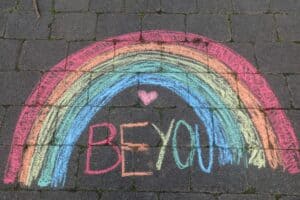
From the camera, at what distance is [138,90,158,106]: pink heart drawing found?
3.84 metres

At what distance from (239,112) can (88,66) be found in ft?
4.53

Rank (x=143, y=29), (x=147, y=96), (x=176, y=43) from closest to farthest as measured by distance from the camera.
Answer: (x=147, y=96), (x=176, y=43), (x=143, y=29)

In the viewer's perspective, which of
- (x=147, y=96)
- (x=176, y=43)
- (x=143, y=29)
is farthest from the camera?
(x=143, y=29)

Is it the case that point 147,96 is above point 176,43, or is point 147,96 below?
below

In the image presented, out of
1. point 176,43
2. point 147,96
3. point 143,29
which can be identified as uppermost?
point 143,29

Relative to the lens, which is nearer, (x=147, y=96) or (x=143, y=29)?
(x=147, y=96)

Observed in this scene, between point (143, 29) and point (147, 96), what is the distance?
78 centimetres

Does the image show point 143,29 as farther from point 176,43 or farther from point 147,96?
point 147,96

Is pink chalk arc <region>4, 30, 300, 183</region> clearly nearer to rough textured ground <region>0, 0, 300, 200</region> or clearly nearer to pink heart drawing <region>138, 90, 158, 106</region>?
rough textured ground <region>0, 0, 300, 200</region>

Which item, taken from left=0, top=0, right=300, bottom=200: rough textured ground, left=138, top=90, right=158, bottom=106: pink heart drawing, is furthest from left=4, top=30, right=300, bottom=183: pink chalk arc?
left=138, top=90, right=158, bottom=106: pink heart drawing

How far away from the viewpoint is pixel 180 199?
11.1ft

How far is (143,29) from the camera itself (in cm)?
430

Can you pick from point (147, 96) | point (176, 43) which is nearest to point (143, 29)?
point (176, 43)

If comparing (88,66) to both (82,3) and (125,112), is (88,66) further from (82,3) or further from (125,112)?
(82,3)
